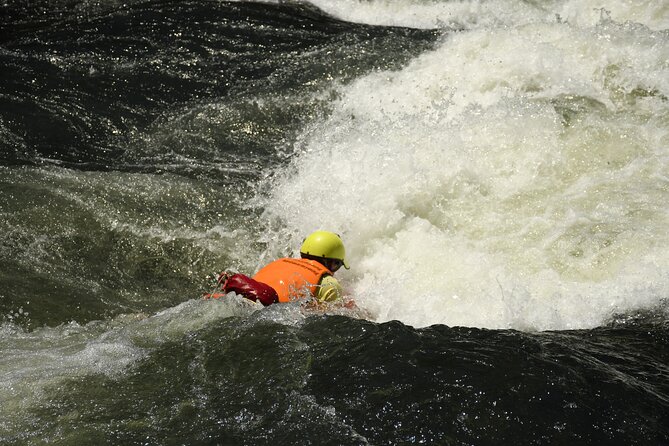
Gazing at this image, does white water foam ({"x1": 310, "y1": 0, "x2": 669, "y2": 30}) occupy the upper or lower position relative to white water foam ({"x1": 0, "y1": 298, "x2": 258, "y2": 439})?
upper

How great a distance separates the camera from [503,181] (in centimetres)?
708

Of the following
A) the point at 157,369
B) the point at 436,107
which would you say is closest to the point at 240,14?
the point at 436,107

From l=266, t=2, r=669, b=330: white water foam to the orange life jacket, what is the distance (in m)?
0.41

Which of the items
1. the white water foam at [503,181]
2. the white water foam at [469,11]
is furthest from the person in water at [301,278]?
the white water foam at [469,11]

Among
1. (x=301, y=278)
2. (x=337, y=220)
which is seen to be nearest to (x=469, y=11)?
(x=337, y=220)

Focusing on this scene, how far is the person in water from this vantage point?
544 cm

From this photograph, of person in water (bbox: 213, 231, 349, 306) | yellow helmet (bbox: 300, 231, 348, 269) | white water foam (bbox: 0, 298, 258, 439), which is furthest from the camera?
yellow helmet (bbox: 300, 231, 348, 269)

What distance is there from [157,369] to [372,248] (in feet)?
8.91

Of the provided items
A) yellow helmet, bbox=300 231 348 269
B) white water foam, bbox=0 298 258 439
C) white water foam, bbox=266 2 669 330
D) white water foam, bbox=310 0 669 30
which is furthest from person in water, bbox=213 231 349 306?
white water foam, bbox=310 0 669 30

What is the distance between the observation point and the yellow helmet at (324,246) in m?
6.16

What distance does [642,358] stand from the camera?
4.65m

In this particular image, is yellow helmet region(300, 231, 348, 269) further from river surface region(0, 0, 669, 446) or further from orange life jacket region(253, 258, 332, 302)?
river surface region(0, 0, 669, 446)

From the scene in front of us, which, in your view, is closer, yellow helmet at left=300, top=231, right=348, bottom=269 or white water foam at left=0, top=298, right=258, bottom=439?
white water foam at left=0, top=298, right=258, bottom=439

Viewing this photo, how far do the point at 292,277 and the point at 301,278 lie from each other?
0.07 metres
